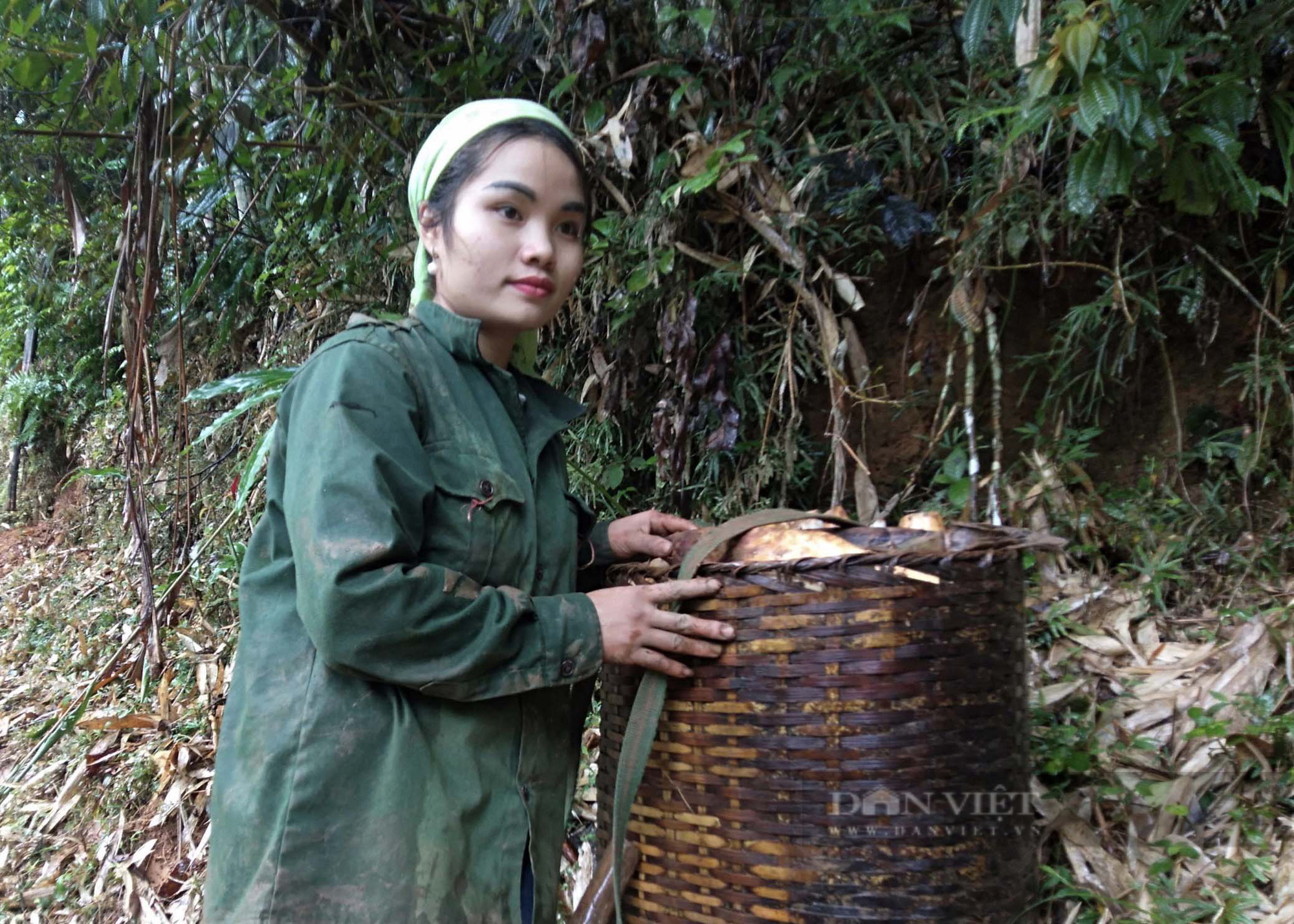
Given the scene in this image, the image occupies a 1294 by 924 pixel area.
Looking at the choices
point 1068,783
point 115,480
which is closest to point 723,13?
point 1068,783

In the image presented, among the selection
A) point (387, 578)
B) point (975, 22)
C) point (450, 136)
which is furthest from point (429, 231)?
point (975, 22)

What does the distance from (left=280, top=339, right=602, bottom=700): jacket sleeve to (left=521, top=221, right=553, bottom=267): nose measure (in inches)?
11.5

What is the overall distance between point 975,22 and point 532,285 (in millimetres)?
911

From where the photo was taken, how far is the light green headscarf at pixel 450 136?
1.49 metres

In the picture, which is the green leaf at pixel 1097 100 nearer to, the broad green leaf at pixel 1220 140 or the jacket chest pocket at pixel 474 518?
the broad green leaf at pixel 1220 140

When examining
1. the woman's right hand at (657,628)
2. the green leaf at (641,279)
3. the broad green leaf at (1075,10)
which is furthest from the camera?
the green leaf at (641,279)

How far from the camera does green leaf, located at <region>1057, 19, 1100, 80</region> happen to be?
137 cm

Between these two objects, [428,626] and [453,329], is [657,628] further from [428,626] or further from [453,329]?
[453,329]

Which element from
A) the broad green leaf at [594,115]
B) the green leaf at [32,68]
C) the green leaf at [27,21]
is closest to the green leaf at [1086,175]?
the broad green leaf at [594,115]

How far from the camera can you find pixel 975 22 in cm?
159

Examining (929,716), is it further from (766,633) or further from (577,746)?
(577,746)

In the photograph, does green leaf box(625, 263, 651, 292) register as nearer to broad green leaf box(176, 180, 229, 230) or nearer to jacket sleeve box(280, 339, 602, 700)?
jacket sleeve box(280, 339, 602, 700)

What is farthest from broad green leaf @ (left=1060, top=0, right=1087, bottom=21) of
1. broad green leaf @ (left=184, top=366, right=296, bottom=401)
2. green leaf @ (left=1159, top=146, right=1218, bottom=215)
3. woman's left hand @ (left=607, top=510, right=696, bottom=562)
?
broad green leaf @ (left=184, top=366, right=296, bottom=401)

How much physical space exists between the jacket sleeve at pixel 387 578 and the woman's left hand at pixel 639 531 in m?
0.37
